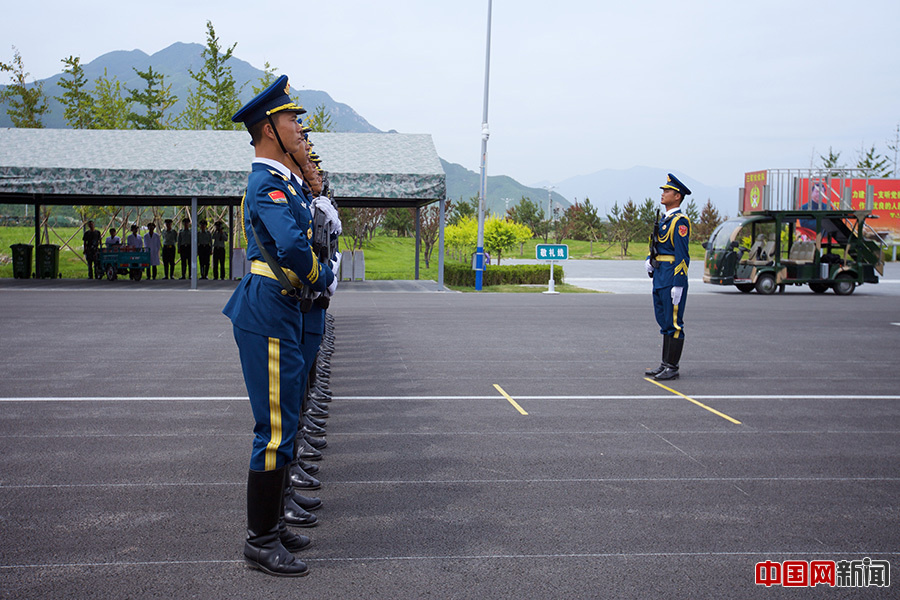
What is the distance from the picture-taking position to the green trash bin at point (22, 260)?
25.8 meters

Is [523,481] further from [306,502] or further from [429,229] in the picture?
[429,229]

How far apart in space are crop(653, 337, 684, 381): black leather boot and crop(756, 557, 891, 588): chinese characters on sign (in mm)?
5131

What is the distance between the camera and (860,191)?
154 ft

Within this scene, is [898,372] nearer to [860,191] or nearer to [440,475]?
[440,475]

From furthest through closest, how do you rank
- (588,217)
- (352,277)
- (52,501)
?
(588,217), (352,277), (52,501)

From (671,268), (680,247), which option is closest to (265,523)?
(671,268)

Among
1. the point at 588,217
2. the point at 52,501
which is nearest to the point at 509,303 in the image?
the point at 52,501

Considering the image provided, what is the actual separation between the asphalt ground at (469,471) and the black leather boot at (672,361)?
0.81 ft

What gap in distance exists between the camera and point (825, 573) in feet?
12.3

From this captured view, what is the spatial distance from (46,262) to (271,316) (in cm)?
2625

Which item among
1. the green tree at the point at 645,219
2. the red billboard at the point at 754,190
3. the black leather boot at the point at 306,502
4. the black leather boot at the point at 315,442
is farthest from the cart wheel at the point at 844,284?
the green tree at the point at 645,219

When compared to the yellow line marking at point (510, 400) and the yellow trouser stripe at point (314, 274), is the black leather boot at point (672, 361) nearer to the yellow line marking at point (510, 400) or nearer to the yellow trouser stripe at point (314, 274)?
the yellow line marking at point (510, 400)

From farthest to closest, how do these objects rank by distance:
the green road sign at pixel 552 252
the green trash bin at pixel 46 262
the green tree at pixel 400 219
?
the green tree at pixel 400 219
the green trash bin at pixel 46 262
the green road sign at pixel 552 252

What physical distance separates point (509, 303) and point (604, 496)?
15.2 m
